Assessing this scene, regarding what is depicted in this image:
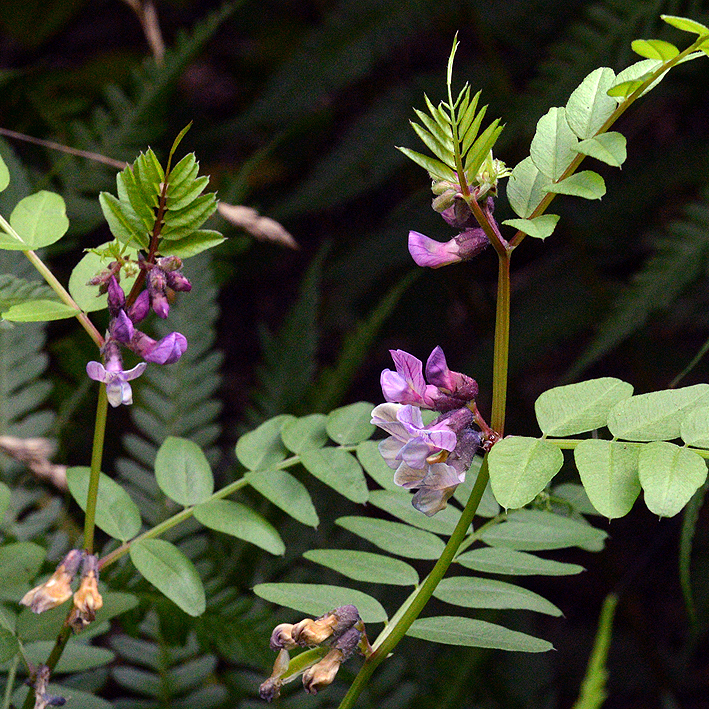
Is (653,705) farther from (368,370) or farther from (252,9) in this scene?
(252,9)

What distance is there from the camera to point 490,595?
2.50 ft

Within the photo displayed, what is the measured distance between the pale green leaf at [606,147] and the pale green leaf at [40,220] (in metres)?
0.48

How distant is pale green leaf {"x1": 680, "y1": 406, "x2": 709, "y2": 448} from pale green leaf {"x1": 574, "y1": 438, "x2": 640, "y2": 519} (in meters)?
0.04

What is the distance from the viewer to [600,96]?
2.09 ft

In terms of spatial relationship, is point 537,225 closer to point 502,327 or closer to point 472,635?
point 502,327

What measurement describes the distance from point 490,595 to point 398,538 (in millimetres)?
110

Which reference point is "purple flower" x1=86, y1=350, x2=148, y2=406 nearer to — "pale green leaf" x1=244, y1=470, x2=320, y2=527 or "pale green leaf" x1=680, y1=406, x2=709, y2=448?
"pale green leaf" x1=244, y1=470, x2=320, y2=527

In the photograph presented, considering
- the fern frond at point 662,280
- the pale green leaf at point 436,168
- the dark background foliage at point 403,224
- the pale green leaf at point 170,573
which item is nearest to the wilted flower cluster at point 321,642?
the pale green leaf at point 170,573

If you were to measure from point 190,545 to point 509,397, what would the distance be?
100 centimetres

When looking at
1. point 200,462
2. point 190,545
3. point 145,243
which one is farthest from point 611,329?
point 145,243

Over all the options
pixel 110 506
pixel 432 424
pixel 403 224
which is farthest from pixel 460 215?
pixel 403 224

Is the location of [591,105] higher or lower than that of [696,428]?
higher

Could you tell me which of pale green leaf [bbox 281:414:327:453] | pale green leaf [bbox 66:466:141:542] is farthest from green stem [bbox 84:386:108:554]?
pale green leaf [bbox 281:414:327:453]

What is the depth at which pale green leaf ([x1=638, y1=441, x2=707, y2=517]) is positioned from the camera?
53 centimetres
